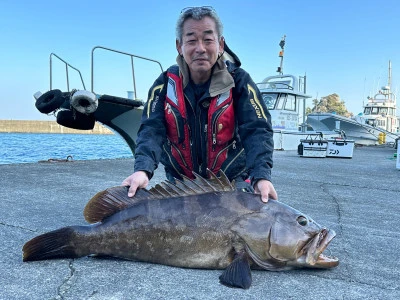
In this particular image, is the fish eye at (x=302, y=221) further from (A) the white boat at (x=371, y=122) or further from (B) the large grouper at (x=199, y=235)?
(A) the white boat at (x=371, y=122)

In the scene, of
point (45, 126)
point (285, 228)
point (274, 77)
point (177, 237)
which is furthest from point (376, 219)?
point (45, 126)

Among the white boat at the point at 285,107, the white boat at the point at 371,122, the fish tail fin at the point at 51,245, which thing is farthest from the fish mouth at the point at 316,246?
the white boat at the point at 371,122

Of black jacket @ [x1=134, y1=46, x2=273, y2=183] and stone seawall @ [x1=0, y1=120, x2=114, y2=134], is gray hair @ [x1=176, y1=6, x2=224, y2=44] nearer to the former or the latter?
black jacket @ [x1=134, y1=46, x2=273, y2=183]

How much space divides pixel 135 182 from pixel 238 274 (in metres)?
1.14

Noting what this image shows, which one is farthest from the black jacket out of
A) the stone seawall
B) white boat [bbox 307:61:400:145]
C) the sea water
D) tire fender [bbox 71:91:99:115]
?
the stone seawall

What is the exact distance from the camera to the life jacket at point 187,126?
3855mm

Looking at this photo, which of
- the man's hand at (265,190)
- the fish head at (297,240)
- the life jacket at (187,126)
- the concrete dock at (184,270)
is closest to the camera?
the concrete dock at (184,270)

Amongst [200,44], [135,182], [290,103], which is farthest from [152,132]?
[290,103]

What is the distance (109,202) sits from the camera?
10.1ft

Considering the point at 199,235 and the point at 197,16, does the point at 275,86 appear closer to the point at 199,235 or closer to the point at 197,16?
the point at 197,16

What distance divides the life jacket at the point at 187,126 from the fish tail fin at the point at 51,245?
151cm

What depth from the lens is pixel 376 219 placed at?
518 cm

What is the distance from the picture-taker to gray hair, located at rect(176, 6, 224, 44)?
11.5 feet

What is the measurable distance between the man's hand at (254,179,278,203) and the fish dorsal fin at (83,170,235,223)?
0.78 ft
